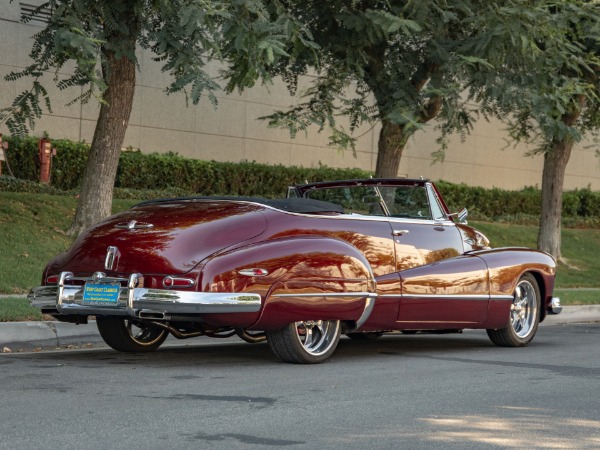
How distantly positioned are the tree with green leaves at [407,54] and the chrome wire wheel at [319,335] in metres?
6.02

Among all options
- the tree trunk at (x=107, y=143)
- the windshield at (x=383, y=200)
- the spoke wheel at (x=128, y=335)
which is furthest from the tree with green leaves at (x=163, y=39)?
the spoke wheel at (x=128, y=335)

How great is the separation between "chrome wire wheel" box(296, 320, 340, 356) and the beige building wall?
9107mm

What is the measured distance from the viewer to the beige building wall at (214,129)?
20.6m

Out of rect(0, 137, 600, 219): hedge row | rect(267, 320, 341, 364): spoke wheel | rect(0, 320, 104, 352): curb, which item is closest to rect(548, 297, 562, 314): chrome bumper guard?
rect(267, 320, 341, 364): spoke wheel

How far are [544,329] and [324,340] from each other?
5.50 meters

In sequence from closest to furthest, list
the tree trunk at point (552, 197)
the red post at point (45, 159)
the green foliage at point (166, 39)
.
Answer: the green foliage at point (166, 39) < the red post at point (45, 159) < the tree trunk at point (552, 197)

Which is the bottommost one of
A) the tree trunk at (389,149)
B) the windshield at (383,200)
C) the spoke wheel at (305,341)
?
the spoke wheel at (305,341)

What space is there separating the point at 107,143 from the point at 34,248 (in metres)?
1.90

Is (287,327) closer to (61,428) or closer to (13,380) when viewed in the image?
(13,380)

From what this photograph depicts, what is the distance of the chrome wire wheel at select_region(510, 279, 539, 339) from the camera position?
10.9 meters

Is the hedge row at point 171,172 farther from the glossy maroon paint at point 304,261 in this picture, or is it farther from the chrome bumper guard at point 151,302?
the chrome bumper guard at point 151,302

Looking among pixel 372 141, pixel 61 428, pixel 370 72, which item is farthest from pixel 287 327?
pixel 372 141

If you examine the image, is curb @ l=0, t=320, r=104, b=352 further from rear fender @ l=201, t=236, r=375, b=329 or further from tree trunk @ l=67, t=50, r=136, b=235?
tree trunk @ l=67, t=50, r=136, b=235

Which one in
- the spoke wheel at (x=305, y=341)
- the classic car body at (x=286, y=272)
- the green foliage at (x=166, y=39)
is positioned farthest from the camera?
the green foliage at (x=166, y=39)
